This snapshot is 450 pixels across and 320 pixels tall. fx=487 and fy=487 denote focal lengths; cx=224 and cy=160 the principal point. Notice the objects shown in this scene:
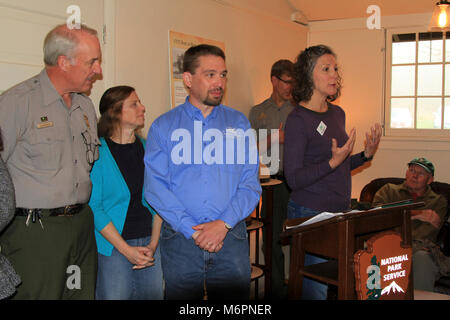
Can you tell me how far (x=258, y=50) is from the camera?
5.09 meters

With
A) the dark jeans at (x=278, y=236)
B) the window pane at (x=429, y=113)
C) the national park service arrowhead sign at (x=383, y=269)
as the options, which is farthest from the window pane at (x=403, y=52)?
the national park service arrowhead sign at (x=383, y=269)

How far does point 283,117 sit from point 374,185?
4.27 feet

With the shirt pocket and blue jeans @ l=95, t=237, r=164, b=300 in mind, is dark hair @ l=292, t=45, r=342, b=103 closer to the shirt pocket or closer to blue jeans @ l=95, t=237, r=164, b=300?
blue jeans @ l=95, t=237, r=164, b=300

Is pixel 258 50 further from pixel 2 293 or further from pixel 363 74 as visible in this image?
pixel 2 293

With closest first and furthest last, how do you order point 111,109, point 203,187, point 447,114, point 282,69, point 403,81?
point 203,187 < point 111,109 < point 282,69 < point 447,114 < point 403,81

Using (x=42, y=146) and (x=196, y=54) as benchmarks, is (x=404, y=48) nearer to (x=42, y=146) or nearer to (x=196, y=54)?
(x=196, y=54)

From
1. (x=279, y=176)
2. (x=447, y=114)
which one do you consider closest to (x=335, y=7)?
(x=447, y=114)

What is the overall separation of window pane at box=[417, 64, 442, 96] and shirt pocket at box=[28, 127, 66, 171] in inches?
181

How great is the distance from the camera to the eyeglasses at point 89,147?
94.9 inches

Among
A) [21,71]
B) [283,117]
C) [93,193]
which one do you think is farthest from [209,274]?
[283,117]

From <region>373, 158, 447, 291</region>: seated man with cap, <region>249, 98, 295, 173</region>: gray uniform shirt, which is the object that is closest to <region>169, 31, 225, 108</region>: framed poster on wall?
<region>249, 98, 295, 173</region>: gray uniform shirt

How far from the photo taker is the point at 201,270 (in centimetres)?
223

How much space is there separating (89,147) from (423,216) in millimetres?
3045

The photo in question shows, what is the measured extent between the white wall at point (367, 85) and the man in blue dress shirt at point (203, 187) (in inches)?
147
